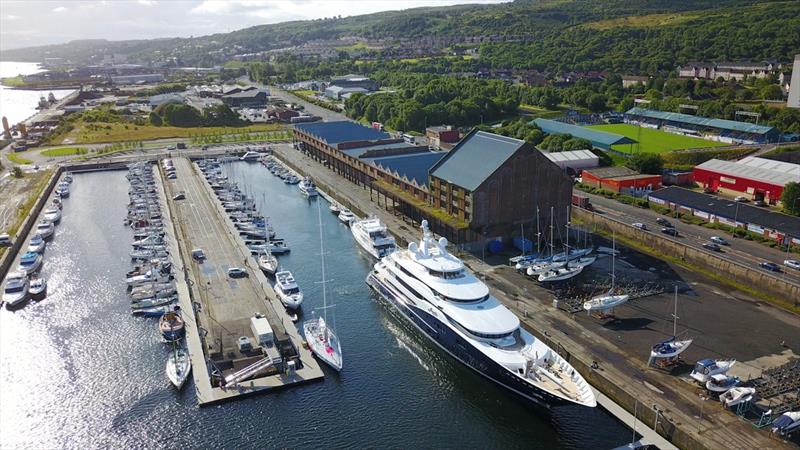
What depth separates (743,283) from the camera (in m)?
55.3

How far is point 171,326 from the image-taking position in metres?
49.2

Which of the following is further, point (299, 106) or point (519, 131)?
point (299, 106)

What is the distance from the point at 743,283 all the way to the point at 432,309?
31.1 meters

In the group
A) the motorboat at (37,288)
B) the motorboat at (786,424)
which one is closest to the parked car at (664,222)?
the motorboat at (786,424)

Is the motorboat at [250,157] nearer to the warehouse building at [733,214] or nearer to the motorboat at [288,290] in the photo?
the motorboat at [288,290]

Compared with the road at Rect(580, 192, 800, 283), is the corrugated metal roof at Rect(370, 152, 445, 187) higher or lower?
higher

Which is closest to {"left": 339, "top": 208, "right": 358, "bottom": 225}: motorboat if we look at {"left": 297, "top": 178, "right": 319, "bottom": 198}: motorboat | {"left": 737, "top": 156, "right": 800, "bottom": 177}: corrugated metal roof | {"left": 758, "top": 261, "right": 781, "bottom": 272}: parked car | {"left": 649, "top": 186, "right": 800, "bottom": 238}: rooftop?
{"left": 297, "top": 178, "right": 319, "bottom": 198}: motorboat

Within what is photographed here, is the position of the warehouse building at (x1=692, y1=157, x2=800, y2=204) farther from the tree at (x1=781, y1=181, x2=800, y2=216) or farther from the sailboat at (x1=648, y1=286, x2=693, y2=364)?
the sailboat at (x1=648, y1=286, x2=693, y2=364)

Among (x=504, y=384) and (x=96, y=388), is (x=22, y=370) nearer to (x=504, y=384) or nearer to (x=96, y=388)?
(x=96, y=388)

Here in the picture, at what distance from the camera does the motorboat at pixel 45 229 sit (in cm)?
7506

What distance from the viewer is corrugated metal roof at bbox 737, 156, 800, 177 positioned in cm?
8134

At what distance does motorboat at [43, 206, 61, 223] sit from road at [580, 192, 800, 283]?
247 ft

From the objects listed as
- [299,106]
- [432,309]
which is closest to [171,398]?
[432,309]

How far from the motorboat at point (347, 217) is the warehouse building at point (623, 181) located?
37470mm
